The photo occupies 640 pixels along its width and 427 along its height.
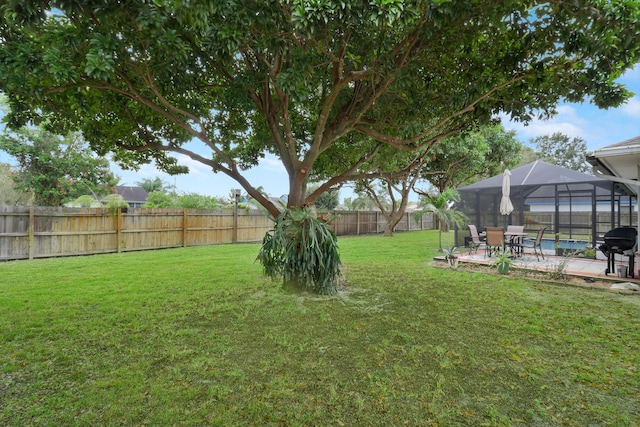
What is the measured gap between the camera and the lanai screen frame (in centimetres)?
891

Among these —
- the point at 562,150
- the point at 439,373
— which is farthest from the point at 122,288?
the point at 562,150

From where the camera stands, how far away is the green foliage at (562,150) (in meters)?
27.1

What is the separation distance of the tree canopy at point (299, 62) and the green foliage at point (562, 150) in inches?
1162

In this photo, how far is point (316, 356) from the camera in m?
2.90

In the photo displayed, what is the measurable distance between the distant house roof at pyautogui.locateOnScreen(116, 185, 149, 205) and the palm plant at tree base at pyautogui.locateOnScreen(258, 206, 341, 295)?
29306 mm

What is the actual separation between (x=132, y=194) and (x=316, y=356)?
109 ft

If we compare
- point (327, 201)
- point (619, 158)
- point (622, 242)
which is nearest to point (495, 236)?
point (622, 242)

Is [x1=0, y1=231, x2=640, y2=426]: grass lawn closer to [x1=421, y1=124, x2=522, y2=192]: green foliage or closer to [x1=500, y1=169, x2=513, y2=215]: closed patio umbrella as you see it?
[x1=500, y1=169, x2=513, y2=215]: closed patio umbrella

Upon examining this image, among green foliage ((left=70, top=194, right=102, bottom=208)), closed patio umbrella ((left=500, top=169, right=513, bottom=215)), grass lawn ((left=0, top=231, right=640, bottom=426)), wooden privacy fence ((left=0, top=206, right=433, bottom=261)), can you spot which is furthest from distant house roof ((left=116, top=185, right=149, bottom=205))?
closed patio umbrella ((left=500, top=169, right=513, bottom=215))

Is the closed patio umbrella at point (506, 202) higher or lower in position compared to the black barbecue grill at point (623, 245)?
higher

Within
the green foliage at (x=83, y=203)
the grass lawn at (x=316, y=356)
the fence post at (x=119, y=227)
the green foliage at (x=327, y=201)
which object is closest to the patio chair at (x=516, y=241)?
the grass lawn at (x=316, y=356)

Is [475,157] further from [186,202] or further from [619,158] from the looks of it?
[186,202]

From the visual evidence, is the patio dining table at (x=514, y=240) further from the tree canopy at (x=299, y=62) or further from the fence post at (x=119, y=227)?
the fence post at (x=119, y=227)

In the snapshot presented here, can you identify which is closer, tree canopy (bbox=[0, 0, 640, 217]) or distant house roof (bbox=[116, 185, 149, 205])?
tree canopy (bbox=[0, 0, 640, 217])
